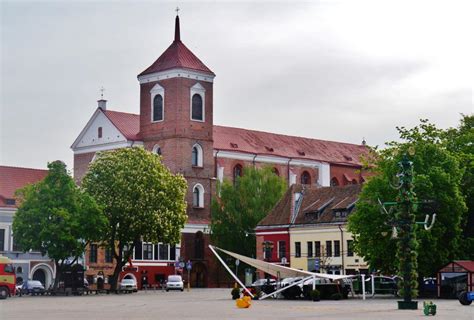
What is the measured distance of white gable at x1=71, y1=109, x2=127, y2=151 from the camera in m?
111

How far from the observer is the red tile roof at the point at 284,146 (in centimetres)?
11975

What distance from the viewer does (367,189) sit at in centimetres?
6341

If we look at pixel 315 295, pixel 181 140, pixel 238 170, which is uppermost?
pixel 181 140

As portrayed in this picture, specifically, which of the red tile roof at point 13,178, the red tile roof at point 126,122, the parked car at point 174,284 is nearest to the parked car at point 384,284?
the parked car at point 174,284

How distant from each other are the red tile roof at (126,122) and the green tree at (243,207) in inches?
569

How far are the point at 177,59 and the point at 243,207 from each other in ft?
66.6

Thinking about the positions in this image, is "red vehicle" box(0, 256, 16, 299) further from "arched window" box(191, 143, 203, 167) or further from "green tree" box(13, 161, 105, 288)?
"arched window" box(191, 143, 203, 167)

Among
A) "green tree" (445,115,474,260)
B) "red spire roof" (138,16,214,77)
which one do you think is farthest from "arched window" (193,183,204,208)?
"green tree" (445,115,474,260)

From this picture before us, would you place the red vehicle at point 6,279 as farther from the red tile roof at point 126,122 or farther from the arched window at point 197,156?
the arched window at point 197,156

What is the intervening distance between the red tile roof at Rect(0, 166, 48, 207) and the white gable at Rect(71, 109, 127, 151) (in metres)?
11.9

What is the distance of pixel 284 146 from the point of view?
126562mm

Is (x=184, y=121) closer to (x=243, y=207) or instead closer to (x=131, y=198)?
(x=243, y=207)

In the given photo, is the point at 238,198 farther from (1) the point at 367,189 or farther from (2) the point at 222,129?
(1) the point at 367,189

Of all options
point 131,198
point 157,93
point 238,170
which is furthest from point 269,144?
point 131,198
